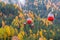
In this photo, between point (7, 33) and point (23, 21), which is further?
point (23, 21)

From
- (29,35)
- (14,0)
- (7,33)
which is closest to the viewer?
(7,33)

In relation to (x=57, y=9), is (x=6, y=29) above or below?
above

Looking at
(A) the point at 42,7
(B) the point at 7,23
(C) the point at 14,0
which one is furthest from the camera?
(A) the point at 42,7

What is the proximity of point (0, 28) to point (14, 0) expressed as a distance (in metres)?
2.04

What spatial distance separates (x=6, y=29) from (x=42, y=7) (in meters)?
2.76

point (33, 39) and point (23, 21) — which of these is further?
point (23, 21)

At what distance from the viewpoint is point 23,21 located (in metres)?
3.77

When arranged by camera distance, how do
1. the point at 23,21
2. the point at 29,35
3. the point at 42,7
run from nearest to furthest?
the point at 29,35
the point at 23,21
the point at 42,7

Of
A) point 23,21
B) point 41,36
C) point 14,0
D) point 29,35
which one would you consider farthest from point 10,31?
point 14,0

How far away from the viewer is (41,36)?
3312 millimetres

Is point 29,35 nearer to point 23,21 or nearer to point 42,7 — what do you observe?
point 23,21

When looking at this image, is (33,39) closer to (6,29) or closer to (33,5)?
(6,29)

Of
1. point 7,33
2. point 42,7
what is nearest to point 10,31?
point 7,33

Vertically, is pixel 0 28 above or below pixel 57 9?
above
